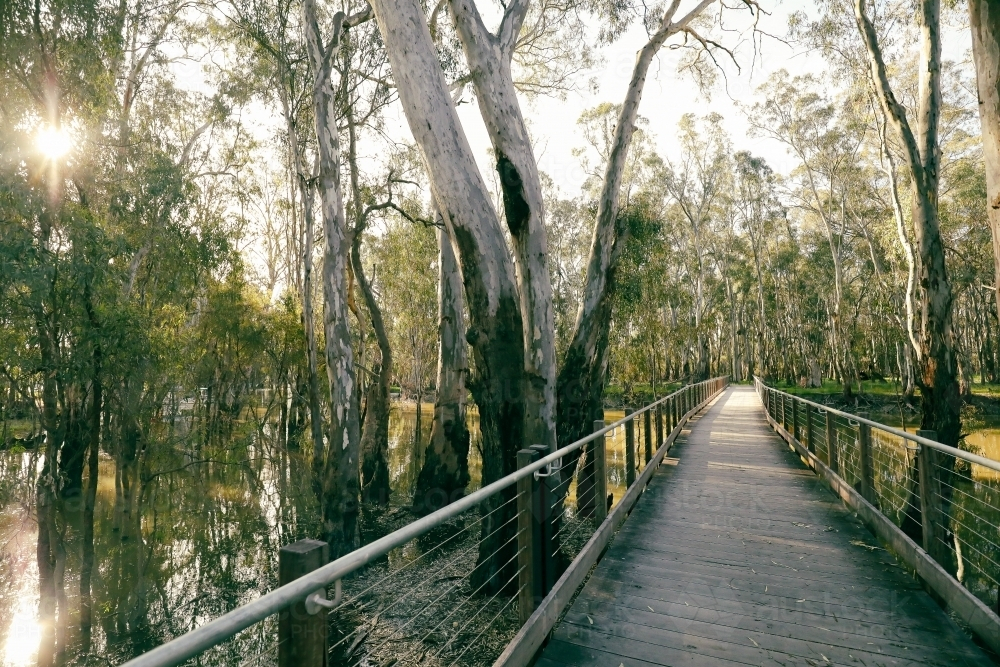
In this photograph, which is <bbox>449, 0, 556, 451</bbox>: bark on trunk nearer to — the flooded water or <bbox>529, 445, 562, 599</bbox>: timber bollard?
<bbox>529, 445, 562, 599</bbox>: timber bollard

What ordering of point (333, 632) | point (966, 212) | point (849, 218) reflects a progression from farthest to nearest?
point (849, 218)
point (966, 212)
point (333, 632)

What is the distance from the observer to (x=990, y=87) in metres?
2.53

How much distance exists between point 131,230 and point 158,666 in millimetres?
14170

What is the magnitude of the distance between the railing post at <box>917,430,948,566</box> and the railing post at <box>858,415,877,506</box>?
3.88 feet

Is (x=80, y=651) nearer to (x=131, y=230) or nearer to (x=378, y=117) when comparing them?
(x=131, y=230)

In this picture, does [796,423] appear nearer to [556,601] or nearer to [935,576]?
[935,576]

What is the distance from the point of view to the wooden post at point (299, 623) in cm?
150

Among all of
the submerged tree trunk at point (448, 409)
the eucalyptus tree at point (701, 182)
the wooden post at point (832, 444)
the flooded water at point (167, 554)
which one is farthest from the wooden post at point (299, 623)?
the eucalyptus tree at point (701, 182)

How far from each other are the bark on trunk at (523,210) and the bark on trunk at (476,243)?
0.52 ft

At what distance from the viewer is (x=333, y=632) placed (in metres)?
7.21

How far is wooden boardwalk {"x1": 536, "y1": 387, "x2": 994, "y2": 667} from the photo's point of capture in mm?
2898

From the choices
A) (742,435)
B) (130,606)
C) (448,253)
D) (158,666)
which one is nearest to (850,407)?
(742,435)

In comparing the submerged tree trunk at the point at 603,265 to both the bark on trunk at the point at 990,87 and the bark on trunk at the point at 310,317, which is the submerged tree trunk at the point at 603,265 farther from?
the bark on trunk at the point at 990,87

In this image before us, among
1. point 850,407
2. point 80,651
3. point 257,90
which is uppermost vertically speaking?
point 257,90
